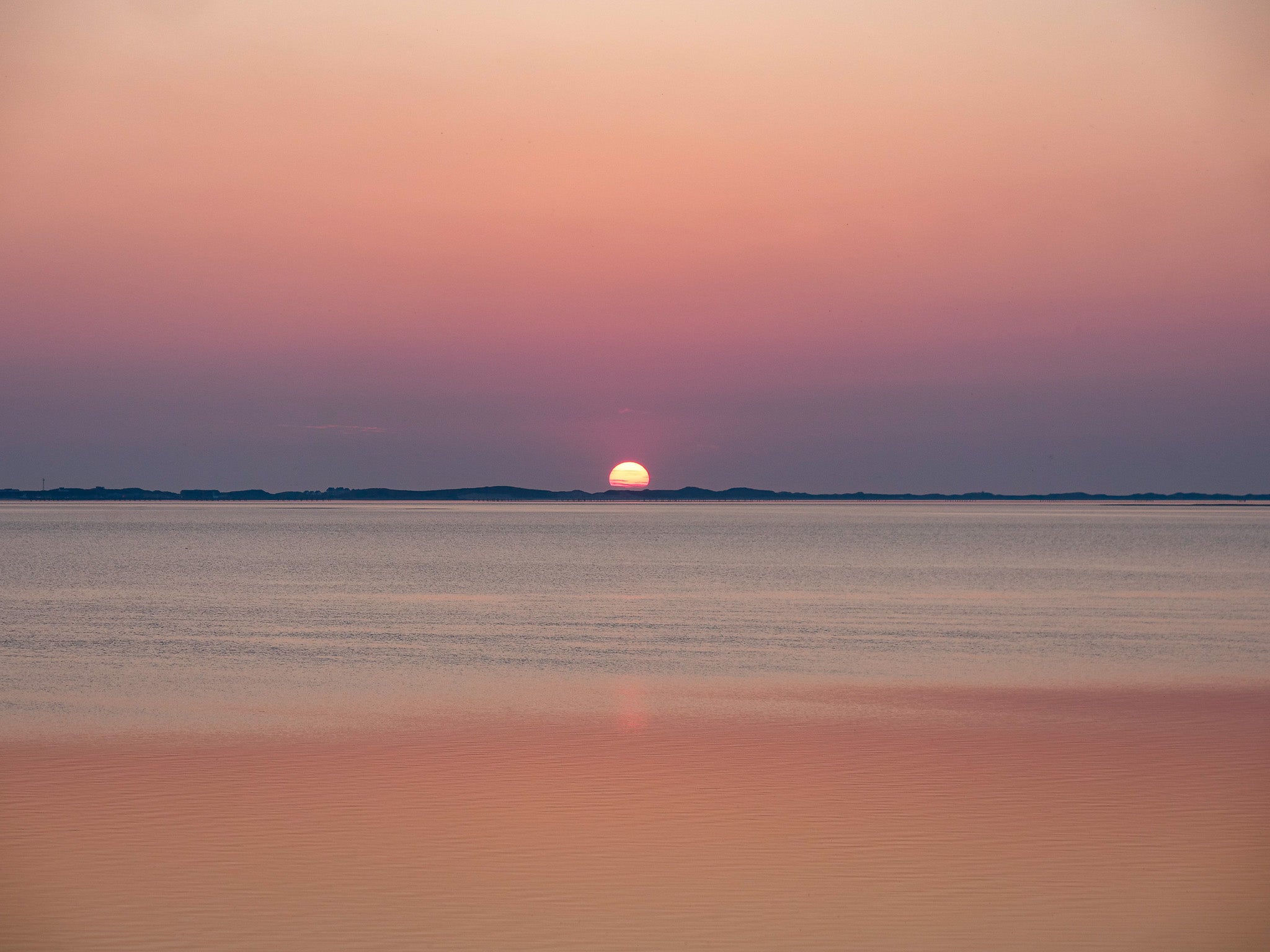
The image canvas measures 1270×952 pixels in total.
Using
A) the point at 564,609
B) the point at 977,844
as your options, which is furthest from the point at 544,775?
the point at 564,609

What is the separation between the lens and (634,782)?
50.0 feet

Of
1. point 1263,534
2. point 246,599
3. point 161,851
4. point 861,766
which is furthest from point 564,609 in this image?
point 1263,534

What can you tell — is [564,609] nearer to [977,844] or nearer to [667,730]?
[667,730]

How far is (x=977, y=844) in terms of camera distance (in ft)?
40.3

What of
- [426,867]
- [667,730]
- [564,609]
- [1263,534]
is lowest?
[426,867]

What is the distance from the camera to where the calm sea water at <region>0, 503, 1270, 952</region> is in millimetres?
10250

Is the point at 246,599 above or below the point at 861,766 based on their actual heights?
above

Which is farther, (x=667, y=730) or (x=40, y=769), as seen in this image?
(x=667, y=730)

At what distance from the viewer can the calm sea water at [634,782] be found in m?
10.2

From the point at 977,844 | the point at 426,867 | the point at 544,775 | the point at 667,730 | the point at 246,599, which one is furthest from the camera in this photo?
the point at 246,599

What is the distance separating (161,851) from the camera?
11977mm

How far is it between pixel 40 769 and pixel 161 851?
15.8 ft

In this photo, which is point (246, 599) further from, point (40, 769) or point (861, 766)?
point (861, 766)

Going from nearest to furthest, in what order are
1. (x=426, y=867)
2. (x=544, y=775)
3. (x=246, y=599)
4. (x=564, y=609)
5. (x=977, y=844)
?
(x=426, y=867), (x=977, y=844), (x=544, y=775), (x=564, y=609), (x=246, y=599)
